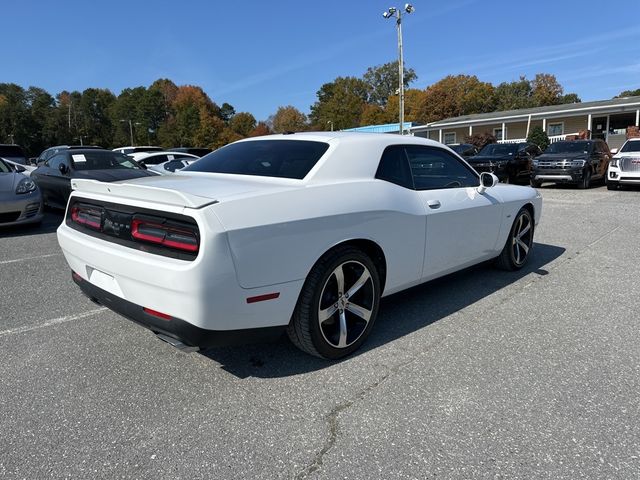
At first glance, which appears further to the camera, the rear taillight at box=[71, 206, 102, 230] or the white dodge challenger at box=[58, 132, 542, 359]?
the rear taillight at box=[71, 206, 102, 230]

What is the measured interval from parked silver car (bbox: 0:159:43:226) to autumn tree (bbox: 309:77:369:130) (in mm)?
79537

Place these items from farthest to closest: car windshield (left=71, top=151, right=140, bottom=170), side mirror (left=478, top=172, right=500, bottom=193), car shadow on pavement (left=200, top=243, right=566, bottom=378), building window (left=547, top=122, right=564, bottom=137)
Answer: building window (left=547, top=122, right=564, bottom=137) < car windshield (left=71, top=151, right=140, bottom=170) < side mirror (left=478, top=172, right=500, bottom=193) < car shadow on pavement (left=200, top=243, right=566, bottom=378)

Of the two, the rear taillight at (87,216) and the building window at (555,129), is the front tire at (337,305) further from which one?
the building window at (555,129)

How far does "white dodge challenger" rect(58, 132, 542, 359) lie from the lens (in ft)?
7.69

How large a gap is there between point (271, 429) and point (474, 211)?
270 centimetres

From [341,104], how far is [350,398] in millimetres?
92403

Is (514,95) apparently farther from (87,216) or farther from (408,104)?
(87,216)

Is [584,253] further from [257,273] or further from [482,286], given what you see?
[257,273]

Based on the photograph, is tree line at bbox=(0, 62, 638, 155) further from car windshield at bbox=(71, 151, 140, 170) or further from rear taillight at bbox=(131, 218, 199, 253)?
rear taillight at bbox=(131, 218, 199, 253)

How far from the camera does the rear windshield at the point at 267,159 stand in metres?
3.16

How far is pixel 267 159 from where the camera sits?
342 cm

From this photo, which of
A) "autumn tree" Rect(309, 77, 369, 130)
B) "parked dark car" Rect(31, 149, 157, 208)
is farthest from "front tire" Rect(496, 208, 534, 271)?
"autumn tree" Rect(309, 77, 369, 130)

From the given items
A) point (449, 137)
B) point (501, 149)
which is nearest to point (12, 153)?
point (501, 149)

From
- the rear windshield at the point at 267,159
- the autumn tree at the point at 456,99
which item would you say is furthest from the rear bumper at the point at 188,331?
the autumn tree at the point at 456,99
